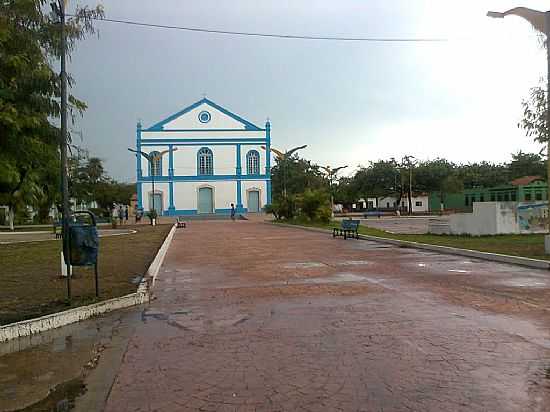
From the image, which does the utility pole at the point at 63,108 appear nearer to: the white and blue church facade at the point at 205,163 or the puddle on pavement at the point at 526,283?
the puddle on pavement at the point at 526,283

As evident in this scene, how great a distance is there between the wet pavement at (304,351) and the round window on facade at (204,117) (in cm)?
5955

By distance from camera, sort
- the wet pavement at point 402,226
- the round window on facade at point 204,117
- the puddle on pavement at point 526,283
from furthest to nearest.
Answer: the round window on facade at point 204,117 < the wet pavement at point 402,226 < the puddle on pavement at point 526,283

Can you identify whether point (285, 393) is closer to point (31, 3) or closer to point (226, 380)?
point (226, 380)

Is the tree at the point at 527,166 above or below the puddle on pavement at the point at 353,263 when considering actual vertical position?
above

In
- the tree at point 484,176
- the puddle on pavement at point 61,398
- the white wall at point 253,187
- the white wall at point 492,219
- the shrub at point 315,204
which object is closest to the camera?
the puddle on pavement at point 61,398

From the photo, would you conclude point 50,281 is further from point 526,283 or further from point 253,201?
point 253,201

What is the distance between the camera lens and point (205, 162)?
7069 centimetres

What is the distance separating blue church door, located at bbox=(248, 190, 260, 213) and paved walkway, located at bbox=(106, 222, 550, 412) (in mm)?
58618

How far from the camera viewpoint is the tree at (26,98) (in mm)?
7262

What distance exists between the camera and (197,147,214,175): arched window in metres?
70.2

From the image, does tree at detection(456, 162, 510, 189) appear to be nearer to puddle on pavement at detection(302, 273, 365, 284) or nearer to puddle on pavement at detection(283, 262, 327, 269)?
puddle on pavement at detection(283, 262, 327, 269)

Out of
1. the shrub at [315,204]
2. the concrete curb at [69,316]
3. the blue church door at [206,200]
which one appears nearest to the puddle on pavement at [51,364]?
the concrete curb at [69,316]

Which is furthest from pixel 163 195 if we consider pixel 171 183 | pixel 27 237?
pixel 27 237

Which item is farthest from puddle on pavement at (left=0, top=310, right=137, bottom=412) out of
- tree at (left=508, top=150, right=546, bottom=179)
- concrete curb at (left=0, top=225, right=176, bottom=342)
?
tree at (left=508, top=150, right=546, bottom=179)
